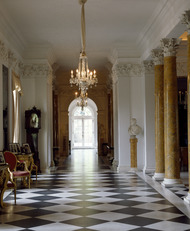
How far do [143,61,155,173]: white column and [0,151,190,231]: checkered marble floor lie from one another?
2.52m

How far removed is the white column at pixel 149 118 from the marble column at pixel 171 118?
3643 mm

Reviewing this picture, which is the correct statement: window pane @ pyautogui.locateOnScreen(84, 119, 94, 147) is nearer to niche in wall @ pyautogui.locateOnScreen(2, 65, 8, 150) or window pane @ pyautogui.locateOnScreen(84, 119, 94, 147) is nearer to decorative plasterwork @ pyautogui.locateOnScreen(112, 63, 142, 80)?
decorative plasterwork @ pyautogui.locateOnScreen(112, 63, 142, 80)

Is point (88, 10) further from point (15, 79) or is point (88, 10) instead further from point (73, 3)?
point (15, 79)

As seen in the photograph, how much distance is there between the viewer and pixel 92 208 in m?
8.48

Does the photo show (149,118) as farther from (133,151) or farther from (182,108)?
(182,108)

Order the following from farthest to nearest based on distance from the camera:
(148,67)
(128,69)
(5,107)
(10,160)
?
(128,69) < (148,67) < (5,107) < (10,160)

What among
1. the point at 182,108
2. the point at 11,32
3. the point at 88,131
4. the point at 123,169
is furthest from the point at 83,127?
the point at 11,32

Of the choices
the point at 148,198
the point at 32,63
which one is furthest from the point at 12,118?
the point at 148,198

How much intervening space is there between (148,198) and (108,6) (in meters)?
5.56

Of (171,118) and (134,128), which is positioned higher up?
(171,118)

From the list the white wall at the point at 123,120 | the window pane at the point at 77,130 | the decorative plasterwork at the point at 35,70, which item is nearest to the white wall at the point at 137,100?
the white wall at the point at 123,120

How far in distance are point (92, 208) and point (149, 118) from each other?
762 centimetres

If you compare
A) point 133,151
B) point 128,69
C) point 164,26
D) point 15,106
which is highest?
point 164,26

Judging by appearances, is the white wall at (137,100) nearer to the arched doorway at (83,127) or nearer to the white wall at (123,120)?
the white wall at (123,120)
